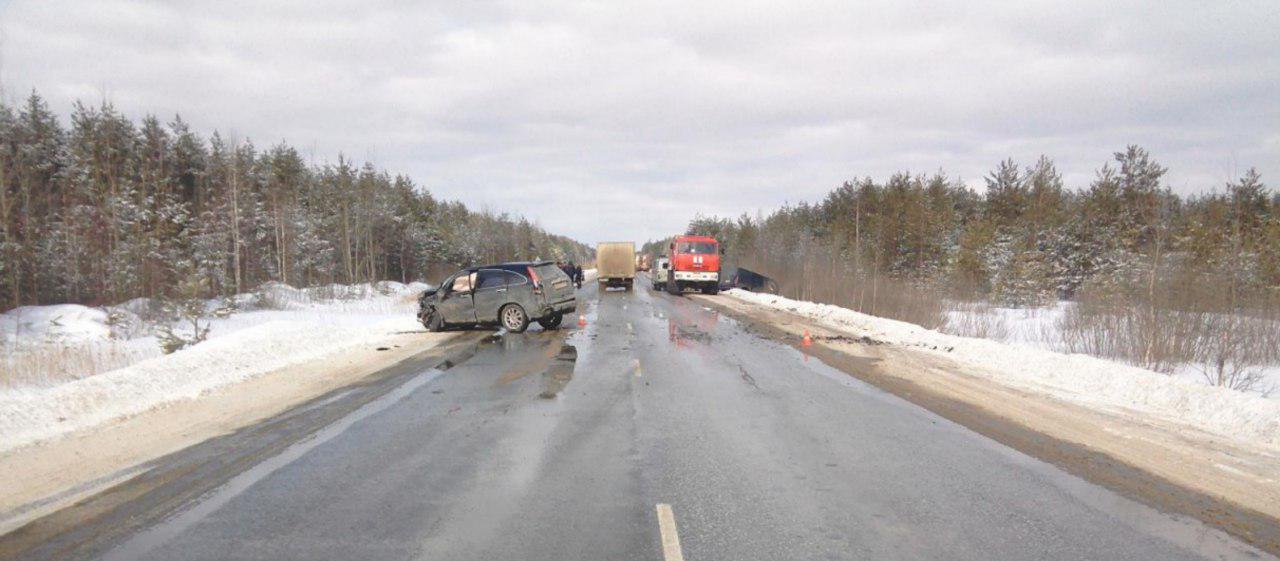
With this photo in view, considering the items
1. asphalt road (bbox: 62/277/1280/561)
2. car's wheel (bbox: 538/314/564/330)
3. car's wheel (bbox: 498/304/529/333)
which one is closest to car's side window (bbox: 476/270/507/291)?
car's wheel (bbox: 498/304/529/333)

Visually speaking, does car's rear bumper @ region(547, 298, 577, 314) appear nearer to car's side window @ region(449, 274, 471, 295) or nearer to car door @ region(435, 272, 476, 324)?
car door @ region(435, 272, 476, 324)

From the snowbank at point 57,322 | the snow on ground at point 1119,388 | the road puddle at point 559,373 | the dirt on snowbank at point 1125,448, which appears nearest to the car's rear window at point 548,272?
the road puddle at point 559,373

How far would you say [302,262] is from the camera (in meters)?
54.3

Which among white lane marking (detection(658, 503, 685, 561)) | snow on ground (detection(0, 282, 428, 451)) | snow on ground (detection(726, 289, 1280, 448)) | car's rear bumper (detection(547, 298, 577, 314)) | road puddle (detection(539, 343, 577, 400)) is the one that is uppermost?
car's rear bumper (detection(547, 298, 577, 314))

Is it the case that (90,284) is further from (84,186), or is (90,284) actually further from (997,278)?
(997,278)

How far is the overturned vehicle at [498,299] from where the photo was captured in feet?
59.1

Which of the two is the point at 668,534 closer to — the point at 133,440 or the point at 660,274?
the point at 133,440

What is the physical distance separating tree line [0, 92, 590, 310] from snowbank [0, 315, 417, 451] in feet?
46.6

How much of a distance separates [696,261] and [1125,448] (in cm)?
3199

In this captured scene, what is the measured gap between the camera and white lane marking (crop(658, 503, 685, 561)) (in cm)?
383

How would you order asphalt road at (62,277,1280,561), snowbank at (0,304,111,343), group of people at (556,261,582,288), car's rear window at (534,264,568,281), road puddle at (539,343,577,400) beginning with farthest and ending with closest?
1. group of people at (556,261,582,288)
2. snowbank at (0,304,111,343)
3. car's rear window at (534,264,568,281)
4. road puddle at (539,343,577,400)
5. asphalt road at (62,277,1280,561)

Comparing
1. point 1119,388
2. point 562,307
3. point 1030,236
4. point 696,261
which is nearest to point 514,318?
point 562,307

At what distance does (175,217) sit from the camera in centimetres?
4603

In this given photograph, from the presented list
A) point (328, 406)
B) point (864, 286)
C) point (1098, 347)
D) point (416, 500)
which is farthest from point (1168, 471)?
point (864, 286)
